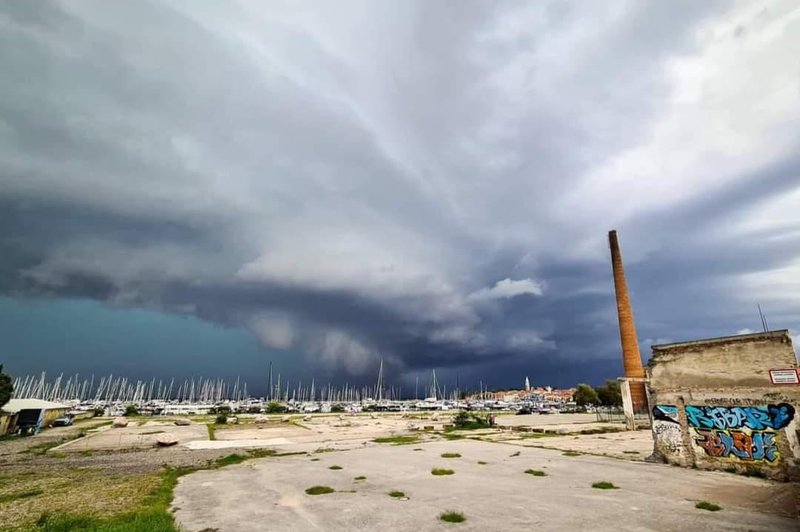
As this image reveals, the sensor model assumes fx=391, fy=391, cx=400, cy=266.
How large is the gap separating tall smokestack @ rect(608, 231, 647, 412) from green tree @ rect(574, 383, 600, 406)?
205ft

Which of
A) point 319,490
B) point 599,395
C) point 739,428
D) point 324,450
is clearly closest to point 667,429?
point 739,428

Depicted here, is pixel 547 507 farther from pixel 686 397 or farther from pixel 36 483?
pixel 36 483

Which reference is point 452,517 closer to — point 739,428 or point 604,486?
point 604,486

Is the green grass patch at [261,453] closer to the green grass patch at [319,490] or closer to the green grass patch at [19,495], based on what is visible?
the green grass patch at [19,495]

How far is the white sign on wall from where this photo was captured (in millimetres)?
18344

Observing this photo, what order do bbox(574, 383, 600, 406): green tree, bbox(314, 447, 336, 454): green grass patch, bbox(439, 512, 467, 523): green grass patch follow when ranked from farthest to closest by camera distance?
bbox(574, 383, 600, 406): green tree, bbox(314, 447, 336, 454): green grass patch, bbox(439, 512, 467, 523): green grass patch

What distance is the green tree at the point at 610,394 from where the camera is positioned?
342 ft

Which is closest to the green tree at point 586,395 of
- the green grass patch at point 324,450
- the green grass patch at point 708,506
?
the green grass patch at point 324,450

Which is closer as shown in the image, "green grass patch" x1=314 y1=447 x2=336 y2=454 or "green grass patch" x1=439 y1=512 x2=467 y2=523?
"green grass patch" x1=439 y1=512 x2=467 y2=523

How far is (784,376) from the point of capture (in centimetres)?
1858

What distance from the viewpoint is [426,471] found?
71.7ft

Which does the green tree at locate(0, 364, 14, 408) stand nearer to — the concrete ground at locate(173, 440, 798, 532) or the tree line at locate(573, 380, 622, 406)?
the concrete ground at locate(173, 440, 798, 532)

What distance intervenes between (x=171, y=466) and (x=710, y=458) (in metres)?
32.1

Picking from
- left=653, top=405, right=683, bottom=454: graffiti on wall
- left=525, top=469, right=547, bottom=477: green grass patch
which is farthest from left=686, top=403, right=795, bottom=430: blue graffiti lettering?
left=525, top=469, right=547, bottom=477: green grass patch
